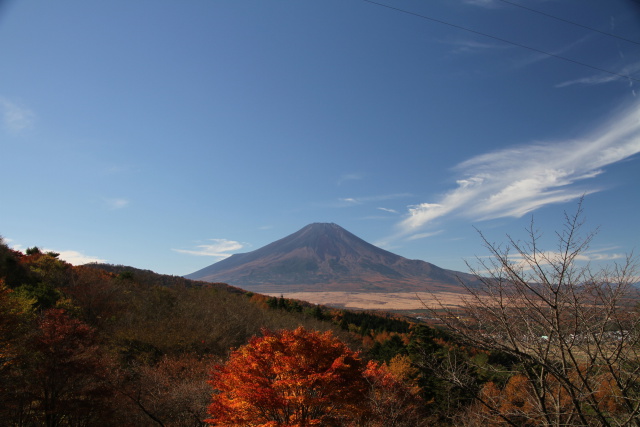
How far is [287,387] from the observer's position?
1296cm

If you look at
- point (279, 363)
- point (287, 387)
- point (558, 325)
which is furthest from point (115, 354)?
point (558, 325)

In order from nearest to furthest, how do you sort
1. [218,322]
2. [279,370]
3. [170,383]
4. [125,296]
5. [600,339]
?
[600,339]
[279,370]
[170,383]
[218,322]
[125,296]

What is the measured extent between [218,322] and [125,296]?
1518 centimetres

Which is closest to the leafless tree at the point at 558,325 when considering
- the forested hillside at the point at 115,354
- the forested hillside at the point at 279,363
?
the forested hillside at the point at 279,363

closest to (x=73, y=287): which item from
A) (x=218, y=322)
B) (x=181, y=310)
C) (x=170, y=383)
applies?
(x=181, y=310)

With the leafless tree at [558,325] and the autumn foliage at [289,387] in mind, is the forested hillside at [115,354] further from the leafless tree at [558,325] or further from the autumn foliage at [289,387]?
Answer: the leafless tree at [558,325]

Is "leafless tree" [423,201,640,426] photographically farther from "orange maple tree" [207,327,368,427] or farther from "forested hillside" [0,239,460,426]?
"orange maple tree" [207,327,368,427]

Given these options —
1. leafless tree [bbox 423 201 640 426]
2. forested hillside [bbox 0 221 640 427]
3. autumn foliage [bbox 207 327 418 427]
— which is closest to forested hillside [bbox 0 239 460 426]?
forested hillside [bbox 0 221 640 427]

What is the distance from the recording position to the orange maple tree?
12.7 metres

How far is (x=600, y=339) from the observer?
4680 mm

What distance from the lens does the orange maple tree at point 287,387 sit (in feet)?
41.7

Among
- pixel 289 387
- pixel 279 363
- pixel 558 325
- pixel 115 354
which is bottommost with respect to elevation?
pixel 115 354

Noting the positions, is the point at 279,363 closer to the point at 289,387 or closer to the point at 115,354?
the point at 289,387

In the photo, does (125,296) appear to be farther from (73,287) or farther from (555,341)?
(555,341)
